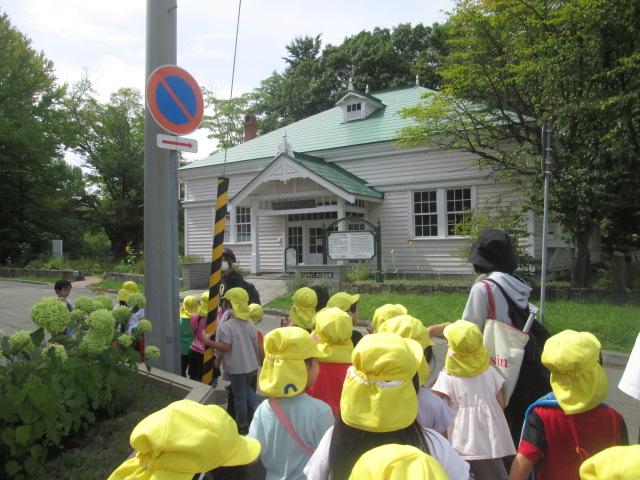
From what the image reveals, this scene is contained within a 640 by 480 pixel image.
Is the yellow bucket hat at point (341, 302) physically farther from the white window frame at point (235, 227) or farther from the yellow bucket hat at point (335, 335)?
the white window frame at point (235, 227)

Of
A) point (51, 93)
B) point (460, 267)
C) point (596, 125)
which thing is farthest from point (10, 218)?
point (596, 125)

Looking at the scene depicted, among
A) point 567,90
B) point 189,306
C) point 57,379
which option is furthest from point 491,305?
point 567,90

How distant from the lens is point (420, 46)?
141 feet

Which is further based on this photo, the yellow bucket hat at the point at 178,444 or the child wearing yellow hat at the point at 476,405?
the child wearing yellow hat at the point at 476,405

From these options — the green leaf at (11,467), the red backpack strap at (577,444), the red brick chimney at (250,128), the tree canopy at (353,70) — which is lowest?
the green leaf at (11,467)

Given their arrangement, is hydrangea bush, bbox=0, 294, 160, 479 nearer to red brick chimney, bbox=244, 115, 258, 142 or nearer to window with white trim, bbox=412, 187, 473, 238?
window with white trim, bbox=412, 187, 473, 238

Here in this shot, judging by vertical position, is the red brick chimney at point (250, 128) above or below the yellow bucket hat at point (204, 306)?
above

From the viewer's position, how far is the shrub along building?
17.4 metres

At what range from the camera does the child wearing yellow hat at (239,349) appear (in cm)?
464

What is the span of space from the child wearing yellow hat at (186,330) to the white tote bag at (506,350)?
3.74 metres

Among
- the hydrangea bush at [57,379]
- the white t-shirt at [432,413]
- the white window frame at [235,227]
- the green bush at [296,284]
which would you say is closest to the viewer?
the white t-shirt at [432,413]

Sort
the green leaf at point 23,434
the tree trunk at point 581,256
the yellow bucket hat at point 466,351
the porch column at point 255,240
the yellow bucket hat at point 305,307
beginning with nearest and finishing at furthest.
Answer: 1. the green leaf at point 23,434
2. the yellow bucket hat at point 466,351
3. the yellow bucket hat at point 305,307
4. the tree trunk at point 581,256
5. the porch column at point 255,240

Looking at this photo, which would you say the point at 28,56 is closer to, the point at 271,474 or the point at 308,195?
the point at 308,195

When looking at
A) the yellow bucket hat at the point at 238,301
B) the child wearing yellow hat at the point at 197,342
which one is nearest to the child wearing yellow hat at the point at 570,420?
the yellow bucket hat at the point at 238,301
